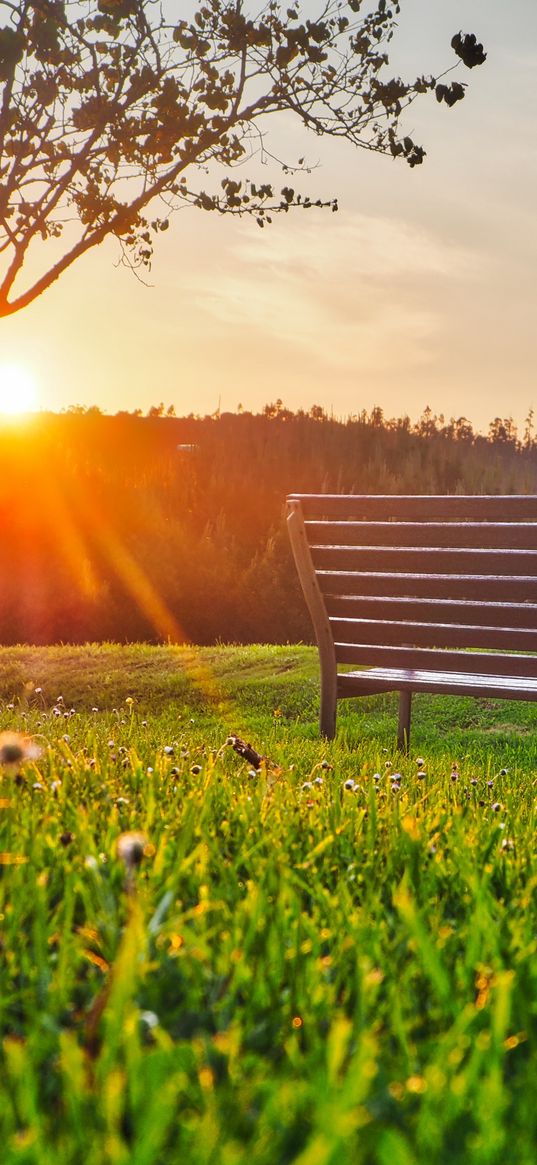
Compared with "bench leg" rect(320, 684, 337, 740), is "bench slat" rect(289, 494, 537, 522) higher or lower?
higher

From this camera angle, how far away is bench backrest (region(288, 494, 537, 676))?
510 centimetres

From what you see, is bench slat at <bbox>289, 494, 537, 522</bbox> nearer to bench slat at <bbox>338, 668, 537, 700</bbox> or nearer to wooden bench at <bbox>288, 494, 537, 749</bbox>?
wooden bench at <bbox>288, 494, 537, 749</bbox>

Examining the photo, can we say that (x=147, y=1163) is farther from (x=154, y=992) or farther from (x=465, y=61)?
(x=465, y=61)

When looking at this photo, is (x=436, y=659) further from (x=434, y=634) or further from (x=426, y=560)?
(x=426, y=560)

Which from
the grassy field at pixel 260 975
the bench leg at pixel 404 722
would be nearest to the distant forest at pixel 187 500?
the bench leg at pixel 404 722

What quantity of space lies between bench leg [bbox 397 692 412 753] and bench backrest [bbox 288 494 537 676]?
0.46 m

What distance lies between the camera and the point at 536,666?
5.16 metres

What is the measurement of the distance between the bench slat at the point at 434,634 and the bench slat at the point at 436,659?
0.04 metres

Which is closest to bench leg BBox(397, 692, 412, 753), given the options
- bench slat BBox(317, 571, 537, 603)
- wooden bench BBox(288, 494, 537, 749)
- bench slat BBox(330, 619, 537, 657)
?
wooden bench BBox(288, 494, 537, 749)

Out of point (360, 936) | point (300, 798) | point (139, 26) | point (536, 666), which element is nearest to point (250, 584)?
point (139, 26)

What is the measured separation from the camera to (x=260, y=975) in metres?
Result: 1.64

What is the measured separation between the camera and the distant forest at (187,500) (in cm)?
1514

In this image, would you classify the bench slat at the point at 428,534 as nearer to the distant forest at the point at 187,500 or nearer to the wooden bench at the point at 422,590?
the wooden bench at the point at 422,590

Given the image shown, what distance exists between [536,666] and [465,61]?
6.53 metres
